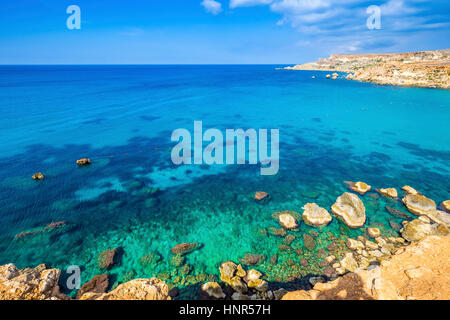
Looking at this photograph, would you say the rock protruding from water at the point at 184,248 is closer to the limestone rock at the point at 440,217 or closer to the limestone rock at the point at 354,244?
the limestone rock at the point at 354,244

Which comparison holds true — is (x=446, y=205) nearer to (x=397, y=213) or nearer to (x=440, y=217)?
(x=440, y=217)

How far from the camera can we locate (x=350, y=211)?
16750 mm

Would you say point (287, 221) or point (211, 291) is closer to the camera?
point (211, 291)

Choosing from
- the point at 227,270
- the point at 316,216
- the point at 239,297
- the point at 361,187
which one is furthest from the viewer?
the point at 361,187

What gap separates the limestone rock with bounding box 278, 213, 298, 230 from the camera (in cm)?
1614

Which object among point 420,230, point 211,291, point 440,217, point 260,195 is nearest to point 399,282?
point 420,230

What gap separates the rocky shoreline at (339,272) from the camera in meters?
9.98

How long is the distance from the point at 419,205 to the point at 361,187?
4.29m

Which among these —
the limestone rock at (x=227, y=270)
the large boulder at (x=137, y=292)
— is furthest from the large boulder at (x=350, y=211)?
the large boulder at (x=137, y=292)

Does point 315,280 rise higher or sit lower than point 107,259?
lower

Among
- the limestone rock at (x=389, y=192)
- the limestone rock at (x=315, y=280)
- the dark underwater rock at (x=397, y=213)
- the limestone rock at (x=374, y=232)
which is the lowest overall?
the limestone rock at (x=315, y=280)

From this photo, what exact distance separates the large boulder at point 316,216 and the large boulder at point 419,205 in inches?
286

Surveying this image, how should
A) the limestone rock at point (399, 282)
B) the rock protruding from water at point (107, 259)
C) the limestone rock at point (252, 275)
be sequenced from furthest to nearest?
the rock protruding from water at point (107, 259), the limestone rock at point (252, 275), the limestone rock at point (399, 282)
